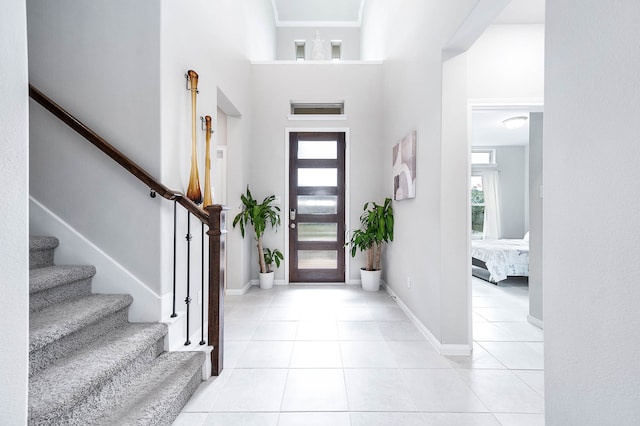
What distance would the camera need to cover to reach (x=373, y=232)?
420 cm

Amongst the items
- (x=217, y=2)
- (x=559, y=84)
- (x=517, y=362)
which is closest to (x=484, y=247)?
(x=517, y=362)

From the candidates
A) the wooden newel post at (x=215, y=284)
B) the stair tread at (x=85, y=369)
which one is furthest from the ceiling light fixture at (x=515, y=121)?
the stair tread at (x=85, y=369)

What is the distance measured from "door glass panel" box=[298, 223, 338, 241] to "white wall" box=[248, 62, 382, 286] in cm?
28

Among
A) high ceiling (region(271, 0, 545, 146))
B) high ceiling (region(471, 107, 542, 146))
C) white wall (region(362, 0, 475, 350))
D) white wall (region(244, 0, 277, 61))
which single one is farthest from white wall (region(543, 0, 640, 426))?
high ceiling (region(271, 0, 545, 146))

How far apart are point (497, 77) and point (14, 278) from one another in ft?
10.9

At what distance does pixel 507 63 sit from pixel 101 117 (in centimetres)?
323

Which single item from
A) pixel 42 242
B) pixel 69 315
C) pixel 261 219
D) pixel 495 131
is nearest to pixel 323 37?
pixel 495 131

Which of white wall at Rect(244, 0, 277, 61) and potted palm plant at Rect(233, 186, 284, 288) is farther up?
white wall at Rect(244, 0, 277, 61)

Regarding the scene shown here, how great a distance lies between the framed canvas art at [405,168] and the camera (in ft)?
9.86

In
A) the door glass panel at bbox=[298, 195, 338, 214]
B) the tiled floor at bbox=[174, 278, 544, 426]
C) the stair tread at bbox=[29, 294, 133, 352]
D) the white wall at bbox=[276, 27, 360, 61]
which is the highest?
the white wall at bbox=[276, 27, 360, 61]

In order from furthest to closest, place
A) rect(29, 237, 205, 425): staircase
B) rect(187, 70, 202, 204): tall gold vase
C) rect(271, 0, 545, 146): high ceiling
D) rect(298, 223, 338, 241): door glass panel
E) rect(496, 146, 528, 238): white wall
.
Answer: rect(496, 146, 528, 238): white wall < rect(271, 0, 545, 146): high ceiling < rect(298, 223, 338, 241): door glass panel < rect(187, 70, 202, 204): tall gold vase < rect(29, 237, 205, 425): staircase

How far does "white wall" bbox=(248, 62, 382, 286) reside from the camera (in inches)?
182

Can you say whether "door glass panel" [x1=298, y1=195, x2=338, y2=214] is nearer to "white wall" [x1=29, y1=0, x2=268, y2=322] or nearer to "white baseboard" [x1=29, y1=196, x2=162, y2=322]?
"white wall" [x1=29, y1=0, x2=268, y2=322]

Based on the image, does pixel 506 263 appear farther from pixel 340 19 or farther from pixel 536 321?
pixel 340 19
